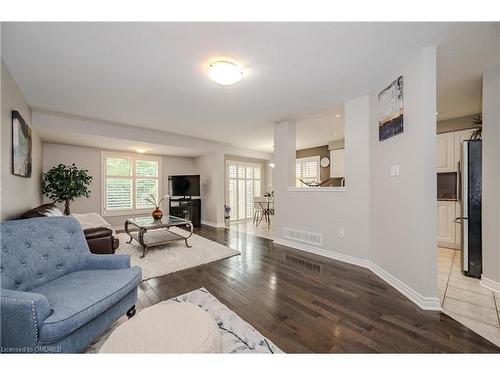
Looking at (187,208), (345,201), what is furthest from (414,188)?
(187,208)

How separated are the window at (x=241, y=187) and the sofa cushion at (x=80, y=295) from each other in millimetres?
5401

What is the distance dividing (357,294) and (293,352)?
3.83 ft

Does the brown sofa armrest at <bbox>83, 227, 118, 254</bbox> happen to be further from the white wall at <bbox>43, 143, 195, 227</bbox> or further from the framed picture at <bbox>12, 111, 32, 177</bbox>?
the white wall at <bbox>43, 143, 195, 227</bbox>

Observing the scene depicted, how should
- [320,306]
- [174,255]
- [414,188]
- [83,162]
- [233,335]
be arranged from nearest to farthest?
[233,335] → [320,306] → [414,188] → [174,255] → [83,162]

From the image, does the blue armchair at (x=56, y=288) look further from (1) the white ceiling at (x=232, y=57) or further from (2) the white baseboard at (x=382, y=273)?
(2) the white baseboard at (x=382, y=273)

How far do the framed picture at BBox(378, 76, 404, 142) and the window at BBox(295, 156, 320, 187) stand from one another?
4.14m

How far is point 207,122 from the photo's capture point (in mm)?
4211

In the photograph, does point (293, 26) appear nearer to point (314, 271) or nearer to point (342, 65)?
point (342, 65)

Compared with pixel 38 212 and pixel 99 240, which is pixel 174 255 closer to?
pixel 99 240

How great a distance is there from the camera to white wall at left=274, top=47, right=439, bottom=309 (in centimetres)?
198

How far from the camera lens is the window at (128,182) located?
5469mm

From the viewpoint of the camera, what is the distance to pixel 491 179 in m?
2.31

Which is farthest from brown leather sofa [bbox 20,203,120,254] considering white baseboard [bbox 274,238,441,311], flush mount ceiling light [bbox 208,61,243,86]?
white baseboard [bbox 274,238,441,311]

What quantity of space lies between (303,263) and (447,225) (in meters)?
2.95
